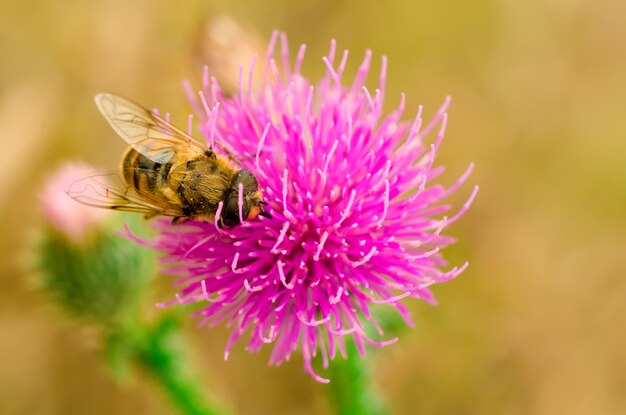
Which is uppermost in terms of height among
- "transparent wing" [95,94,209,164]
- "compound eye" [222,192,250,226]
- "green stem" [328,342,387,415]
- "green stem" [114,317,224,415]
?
"transparent wing" [95,94,209,164]

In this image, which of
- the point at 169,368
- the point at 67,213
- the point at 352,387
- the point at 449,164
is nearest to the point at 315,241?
the point at 352,387

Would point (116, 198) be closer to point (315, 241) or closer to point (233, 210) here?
point (233, 210)

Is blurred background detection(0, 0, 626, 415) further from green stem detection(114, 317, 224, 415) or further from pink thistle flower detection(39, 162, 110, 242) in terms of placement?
green stem detection(114, 317, 224, 415)

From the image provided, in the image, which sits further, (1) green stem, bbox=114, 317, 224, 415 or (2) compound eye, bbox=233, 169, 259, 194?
(1) green stem, bbox=114, 317, 224, 415

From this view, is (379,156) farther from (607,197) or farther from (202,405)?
(607,197)

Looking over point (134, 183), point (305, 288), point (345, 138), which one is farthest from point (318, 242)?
point (134, 183)

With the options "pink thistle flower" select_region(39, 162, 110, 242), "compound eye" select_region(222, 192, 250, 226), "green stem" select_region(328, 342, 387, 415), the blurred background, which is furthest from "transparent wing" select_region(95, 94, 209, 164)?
the blurred background
